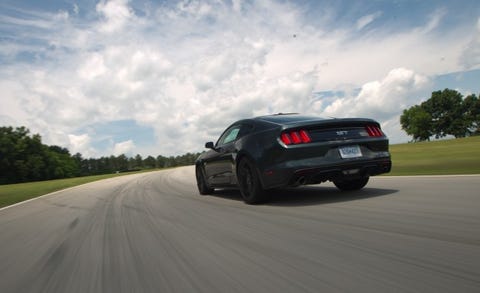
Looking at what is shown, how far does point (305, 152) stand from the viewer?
5332 mm

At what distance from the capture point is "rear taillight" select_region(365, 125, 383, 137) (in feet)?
19.2

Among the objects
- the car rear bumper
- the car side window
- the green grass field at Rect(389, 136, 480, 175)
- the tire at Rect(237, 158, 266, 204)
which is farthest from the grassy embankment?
the tire at Rect(237, 158, 266, 204)

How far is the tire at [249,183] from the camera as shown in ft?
19.5

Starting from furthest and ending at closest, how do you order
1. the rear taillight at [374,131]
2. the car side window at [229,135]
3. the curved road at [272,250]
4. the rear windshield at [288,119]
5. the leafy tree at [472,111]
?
the leafy tree at [472,111]
the car side window at [229,135]
the rear windshield at [288,119]
the rear taillight at [374,131]
the curved road at [272,250]

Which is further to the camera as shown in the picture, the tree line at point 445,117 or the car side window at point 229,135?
the tree line at point 445,117

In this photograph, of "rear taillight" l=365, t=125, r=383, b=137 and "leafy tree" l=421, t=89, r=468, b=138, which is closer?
"rear taillight" l=365, t=125, r=383, b=137

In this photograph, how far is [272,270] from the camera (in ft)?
8.59

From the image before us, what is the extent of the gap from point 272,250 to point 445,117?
9465 centimetres

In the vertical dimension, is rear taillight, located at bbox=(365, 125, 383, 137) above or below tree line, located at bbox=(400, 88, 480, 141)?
below

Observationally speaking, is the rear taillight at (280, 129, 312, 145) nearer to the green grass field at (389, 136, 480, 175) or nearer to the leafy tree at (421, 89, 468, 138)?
the green grass field at (389, 136, 480, 175)

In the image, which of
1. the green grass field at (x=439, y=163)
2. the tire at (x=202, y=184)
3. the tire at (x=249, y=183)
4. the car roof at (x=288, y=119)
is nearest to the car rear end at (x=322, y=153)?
the car roof at (x=288, y=119)

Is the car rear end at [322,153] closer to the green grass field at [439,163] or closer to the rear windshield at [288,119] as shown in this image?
the rear windshield at [288,119]

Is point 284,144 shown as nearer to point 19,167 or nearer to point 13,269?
point 13,269

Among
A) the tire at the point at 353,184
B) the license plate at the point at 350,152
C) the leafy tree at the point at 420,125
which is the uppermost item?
the leafy tree at the point at 420,125
